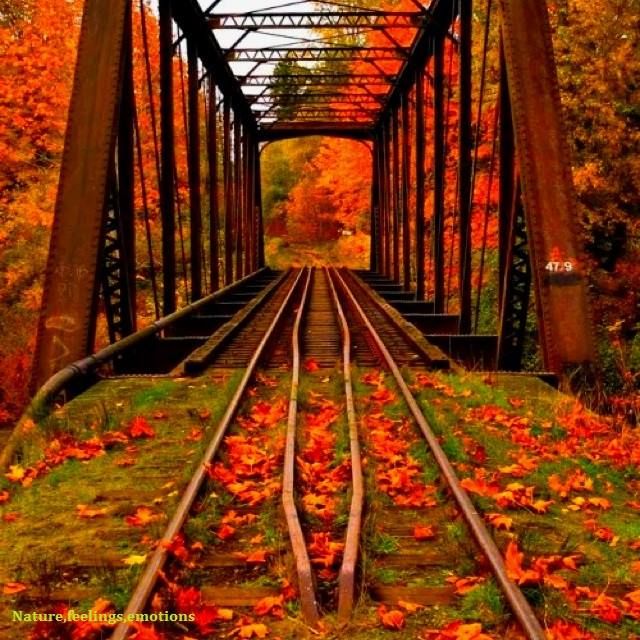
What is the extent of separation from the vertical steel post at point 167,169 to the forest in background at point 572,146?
377 cm

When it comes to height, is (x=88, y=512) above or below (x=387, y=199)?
below

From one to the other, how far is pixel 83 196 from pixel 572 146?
11.9m

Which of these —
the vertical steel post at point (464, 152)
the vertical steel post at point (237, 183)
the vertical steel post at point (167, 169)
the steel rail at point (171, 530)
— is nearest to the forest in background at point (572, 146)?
the vertical steel post at point (464, 152)

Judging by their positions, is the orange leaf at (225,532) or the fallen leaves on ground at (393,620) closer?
the fallen leaves on ground at (393,620)

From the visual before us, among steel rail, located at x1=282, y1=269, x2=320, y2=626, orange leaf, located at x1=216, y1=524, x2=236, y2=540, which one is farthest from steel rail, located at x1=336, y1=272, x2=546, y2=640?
orange leaf, located at x1=216, y1=524, x2=236, y2=540

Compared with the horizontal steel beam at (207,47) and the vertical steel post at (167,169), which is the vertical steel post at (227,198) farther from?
the vertical steel post at (167,169)

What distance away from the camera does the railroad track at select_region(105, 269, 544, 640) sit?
3.64 m

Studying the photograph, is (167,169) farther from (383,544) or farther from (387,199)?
(387,199)

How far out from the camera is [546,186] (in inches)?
332

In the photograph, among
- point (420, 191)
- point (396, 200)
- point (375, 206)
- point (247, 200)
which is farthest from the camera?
point (375, 206)

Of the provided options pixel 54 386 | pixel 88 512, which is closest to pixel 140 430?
pixel 54 386

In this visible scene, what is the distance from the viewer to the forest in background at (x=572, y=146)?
16016 millimetres

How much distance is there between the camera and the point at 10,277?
18.3 m

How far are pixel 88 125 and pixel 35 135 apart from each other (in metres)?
13.0
